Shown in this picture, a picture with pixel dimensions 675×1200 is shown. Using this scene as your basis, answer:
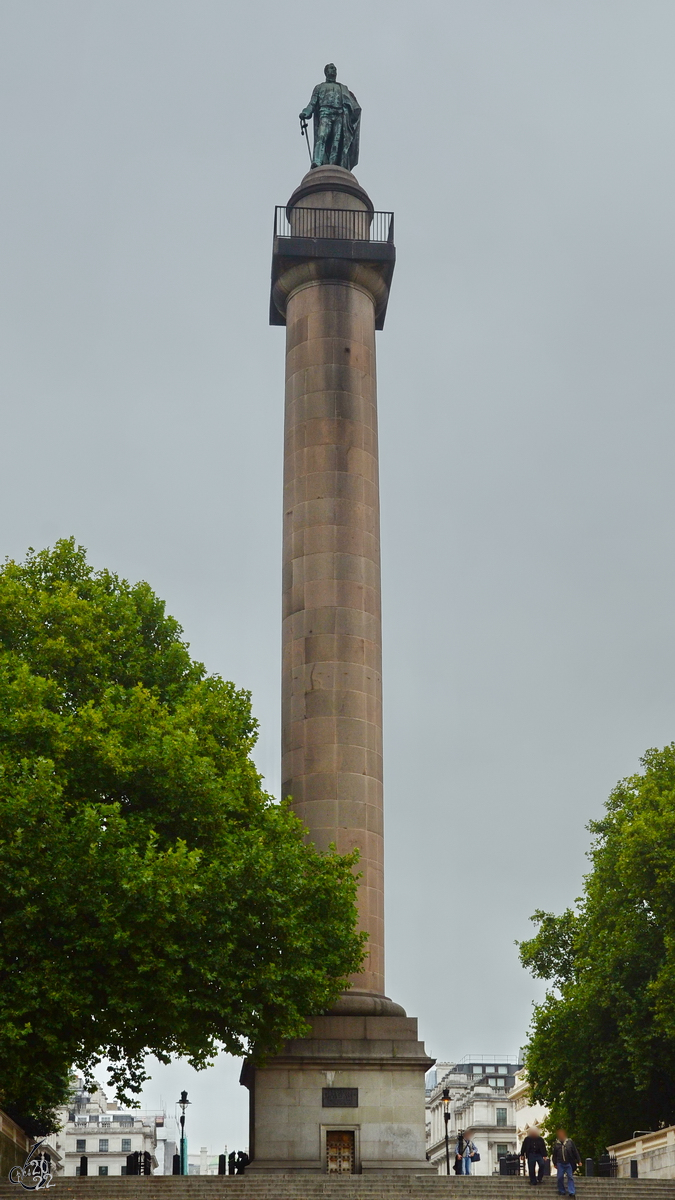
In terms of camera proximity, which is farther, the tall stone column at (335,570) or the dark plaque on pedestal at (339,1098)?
the tall stone column at (335,570)

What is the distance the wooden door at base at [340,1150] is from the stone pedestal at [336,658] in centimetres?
3

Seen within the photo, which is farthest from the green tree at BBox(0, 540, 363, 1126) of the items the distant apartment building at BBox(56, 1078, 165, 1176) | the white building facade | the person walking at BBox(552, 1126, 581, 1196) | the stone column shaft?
the distant apartment building at BBox(56, 1078, 165, 1176)

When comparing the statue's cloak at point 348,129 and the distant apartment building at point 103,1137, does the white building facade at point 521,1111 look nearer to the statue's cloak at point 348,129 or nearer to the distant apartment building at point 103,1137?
the distant apartment building at point 103,1137

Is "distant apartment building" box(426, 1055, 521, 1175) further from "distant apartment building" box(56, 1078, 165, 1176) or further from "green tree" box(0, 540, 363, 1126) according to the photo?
"green tree" box(0, 540, 363, 1126)

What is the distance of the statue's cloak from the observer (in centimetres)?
4762

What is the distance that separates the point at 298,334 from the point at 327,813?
15.0 meters

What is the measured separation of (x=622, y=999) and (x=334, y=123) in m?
31.2

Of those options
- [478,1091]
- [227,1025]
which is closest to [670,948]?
[227,1025]

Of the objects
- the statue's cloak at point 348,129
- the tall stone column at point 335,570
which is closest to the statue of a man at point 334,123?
the statue's cloak at point 348,129

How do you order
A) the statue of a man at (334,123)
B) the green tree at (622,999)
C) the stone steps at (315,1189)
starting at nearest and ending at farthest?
the stone steps at (315,1189)
the green tree at (622,999)
the statue of a man at (334,123)

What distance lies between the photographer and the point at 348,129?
4794cm

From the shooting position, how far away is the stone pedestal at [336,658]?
34344 mm

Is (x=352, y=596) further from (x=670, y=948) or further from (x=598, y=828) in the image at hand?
(x=598, y=828)

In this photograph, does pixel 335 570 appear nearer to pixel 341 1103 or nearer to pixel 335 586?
pixel 335 586
